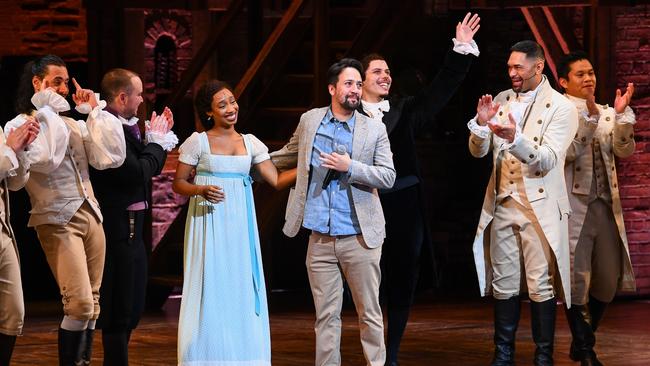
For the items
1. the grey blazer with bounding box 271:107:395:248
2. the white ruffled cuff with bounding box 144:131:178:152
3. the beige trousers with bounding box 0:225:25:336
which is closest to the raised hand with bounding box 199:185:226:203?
the grey blazer with bounding box 271:107:395:248

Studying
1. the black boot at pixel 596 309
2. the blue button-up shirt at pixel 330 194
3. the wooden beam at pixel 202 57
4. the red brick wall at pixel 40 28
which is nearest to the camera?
the blue button-up shirt at pixel 330 194

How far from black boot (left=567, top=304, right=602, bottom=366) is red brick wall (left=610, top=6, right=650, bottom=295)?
3.10m

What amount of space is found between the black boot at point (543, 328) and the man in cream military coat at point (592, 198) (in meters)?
0.44

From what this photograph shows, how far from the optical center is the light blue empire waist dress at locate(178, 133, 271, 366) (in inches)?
273

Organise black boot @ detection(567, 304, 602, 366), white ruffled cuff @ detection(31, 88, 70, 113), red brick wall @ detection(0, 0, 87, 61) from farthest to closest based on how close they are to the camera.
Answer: red brick wall @ detection(0, 0, 87, 61), black boot @ detection(567, 304, 602, 366), white ruffled cuff @ detection(31, 88, 70, 113)

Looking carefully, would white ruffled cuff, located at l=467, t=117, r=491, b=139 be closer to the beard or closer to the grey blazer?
the grey blazer

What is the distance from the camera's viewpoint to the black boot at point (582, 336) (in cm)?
764

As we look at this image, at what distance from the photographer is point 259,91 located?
38.2ft

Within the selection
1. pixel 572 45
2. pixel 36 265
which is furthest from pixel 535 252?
pixel 36 265

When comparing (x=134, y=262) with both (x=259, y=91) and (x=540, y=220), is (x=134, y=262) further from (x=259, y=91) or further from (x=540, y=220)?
(x=259, y=91)

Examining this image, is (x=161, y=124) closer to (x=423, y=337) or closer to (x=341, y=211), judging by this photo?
(x=341, y=211)

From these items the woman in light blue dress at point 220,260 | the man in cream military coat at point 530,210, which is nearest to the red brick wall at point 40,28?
the woman in light blue dress at point 220,260

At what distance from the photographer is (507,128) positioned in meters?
6.98

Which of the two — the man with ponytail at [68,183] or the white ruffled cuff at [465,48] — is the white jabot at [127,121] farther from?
the white ruffled cuff at [465,48]
